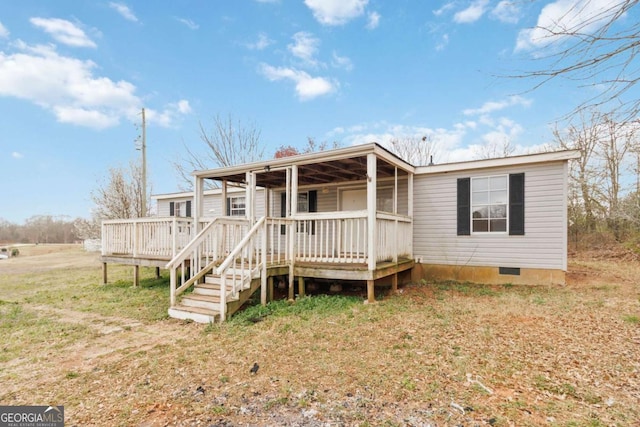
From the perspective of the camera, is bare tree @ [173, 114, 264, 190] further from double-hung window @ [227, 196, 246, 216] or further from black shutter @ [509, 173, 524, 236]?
black shutter @ [509, 173, 524, 236]

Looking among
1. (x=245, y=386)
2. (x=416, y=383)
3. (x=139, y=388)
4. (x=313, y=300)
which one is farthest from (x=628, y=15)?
(x=313, y=300)

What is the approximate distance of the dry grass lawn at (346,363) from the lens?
2686 mm

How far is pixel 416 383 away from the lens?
3.10 metres

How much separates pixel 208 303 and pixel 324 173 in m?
4.05

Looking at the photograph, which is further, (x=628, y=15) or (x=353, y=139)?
(x=353, y=139)

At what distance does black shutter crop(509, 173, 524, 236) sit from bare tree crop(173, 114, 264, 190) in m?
14.0

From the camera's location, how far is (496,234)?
761 cm

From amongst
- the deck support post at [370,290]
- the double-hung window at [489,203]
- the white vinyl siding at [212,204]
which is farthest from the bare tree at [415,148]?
the deck support post at [370,290]

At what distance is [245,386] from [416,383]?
5.57ft

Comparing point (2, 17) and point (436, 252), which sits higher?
point (2, 17)

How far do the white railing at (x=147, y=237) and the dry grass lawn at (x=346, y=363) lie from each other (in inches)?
84.4

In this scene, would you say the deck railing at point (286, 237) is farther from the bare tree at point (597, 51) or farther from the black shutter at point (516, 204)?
the bare tree at point (597, 51)

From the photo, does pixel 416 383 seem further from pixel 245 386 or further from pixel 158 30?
pixel 158 30

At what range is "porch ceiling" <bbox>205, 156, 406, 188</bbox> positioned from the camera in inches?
280
